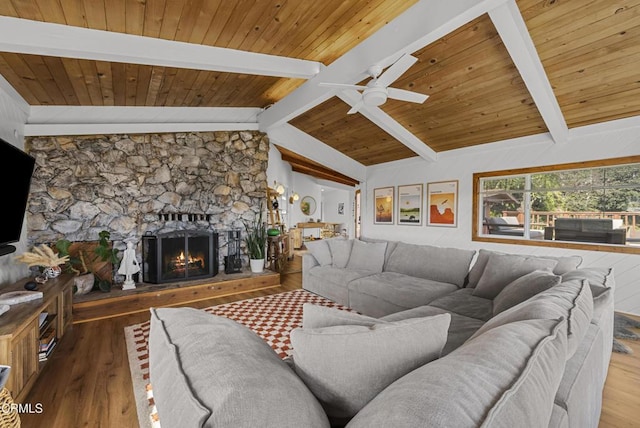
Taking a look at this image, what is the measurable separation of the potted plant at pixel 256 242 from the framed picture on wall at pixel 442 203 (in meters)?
3.09

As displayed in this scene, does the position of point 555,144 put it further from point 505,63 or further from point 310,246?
point 310,246

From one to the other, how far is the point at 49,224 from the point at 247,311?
2.88 m

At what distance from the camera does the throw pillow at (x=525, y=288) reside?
6.47 feet

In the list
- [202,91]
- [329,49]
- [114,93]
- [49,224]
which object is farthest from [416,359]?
[49,224]

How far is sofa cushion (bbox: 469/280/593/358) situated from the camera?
1.08m

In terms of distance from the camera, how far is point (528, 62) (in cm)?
293

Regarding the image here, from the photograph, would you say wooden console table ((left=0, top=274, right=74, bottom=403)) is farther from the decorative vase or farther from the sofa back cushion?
the sofa back cushion

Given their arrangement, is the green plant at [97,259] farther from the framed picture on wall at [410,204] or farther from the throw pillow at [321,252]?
the framed picture on wall at [410,204]

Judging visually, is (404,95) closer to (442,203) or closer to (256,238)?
(442,203)

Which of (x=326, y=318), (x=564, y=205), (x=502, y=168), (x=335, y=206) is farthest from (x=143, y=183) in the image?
(x=335, y=206)

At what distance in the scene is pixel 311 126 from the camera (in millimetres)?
5602

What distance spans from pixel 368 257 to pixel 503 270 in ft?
5.86

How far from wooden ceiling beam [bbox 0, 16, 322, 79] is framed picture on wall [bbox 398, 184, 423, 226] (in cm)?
359

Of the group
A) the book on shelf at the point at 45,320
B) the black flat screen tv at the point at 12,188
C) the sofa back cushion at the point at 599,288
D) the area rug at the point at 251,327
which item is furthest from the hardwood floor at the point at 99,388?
the black flat screen tv at the point at 12,188
